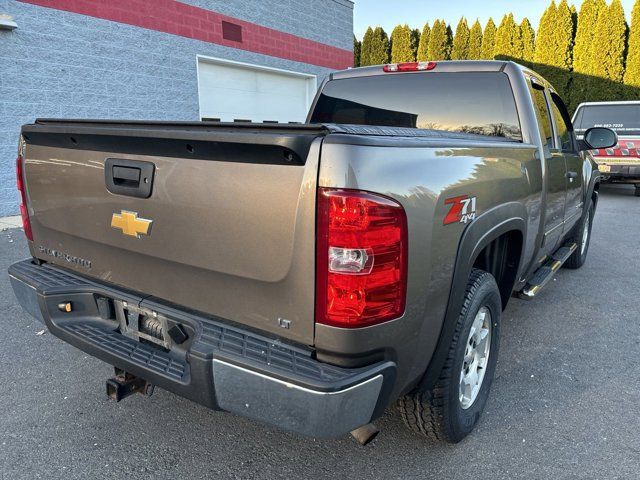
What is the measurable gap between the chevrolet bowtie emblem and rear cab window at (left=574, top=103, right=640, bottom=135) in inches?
445

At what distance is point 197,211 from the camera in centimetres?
192

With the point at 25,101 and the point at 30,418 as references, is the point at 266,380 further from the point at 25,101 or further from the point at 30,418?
the point at 25,101

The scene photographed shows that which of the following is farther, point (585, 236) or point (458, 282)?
point (585, 236)

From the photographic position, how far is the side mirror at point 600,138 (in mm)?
Answer: 4723

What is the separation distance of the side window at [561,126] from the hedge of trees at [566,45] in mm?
15449

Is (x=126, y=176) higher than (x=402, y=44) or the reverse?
the reverse

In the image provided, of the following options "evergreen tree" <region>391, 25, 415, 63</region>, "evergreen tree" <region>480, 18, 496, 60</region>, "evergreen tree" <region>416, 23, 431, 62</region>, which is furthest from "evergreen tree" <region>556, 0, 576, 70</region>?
"evergreen tree" <region>391, 25, 415, 63</region>

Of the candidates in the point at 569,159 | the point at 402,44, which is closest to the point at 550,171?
the point at 569,159

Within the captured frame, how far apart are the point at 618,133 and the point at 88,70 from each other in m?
11.2

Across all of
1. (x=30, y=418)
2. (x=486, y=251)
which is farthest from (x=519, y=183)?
(x=30, y=418)

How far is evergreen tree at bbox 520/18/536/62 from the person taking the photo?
61.4 feet

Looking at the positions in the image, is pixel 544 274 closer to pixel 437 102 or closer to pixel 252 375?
pixel 437 102

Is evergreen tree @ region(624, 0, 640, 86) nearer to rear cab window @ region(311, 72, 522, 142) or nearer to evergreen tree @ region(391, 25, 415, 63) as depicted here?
evergreen tree @ region(391, 25, 415, 63)

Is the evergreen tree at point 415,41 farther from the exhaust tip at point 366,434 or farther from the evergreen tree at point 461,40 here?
the exhaust tip at point 366,434
